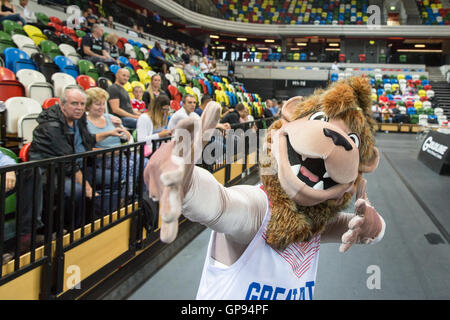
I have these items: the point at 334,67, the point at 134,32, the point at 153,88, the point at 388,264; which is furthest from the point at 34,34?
the point at 334,67

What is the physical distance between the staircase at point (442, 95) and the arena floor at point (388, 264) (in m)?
14.2

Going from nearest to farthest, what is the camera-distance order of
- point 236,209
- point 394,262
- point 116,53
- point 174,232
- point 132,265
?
point 174,232 < point 236,209 < point 132,265 < point 394,262 < point 116,53

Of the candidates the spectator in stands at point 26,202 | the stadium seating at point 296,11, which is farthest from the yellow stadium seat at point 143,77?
the stadium seating at point 296,11

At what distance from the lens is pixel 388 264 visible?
311cm

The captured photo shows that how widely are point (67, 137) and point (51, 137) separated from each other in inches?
4.9

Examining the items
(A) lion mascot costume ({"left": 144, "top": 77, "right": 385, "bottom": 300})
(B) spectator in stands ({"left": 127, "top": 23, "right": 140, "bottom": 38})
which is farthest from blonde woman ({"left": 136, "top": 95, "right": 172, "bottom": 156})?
(B) spectator in stands ({"left": 127, "top": 23, "right": 140, "bottom": 38})

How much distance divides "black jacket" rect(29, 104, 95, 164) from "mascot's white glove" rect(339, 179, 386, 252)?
1920 mm

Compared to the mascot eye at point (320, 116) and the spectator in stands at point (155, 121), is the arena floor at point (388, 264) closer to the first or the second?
the spectator in stands at point (155, 121)

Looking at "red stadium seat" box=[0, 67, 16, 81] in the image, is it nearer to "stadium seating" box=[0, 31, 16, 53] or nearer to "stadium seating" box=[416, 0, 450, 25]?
"stadium seating" box=[0, 31, 16, 53]
